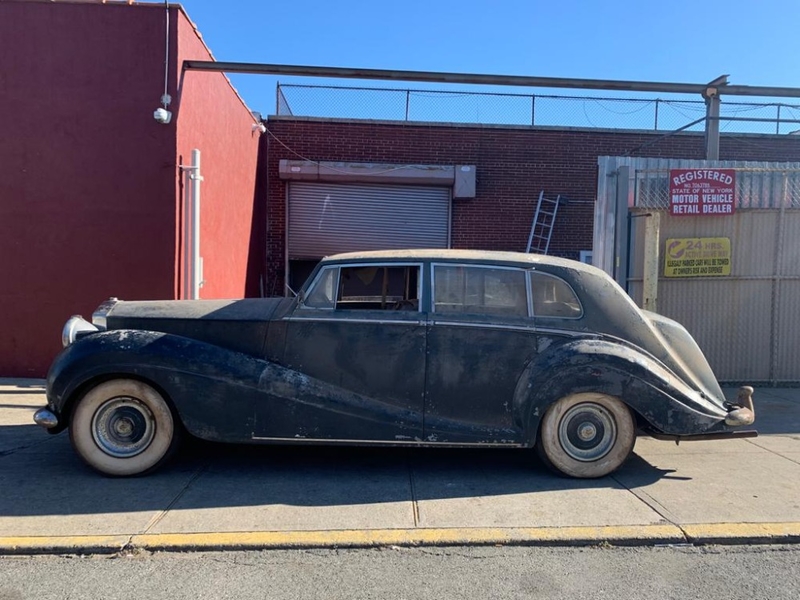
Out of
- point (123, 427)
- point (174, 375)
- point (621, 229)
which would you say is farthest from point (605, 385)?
point (621, 229)

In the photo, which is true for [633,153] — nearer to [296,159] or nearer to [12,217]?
[296,159]

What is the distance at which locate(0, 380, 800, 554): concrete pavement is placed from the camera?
3.80m

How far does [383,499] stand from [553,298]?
2069 mm

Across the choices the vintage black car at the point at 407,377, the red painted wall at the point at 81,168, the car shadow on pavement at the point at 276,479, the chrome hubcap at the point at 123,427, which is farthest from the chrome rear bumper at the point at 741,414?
the red painted wall at the point at 81,168

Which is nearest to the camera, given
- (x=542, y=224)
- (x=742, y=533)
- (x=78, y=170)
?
(x=742, y=533)

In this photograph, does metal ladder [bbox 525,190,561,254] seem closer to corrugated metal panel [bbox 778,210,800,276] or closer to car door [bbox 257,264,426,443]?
corrugated metal panel [bbox 778,210,800,276]

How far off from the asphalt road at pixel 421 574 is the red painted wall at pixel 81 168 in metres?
5.00

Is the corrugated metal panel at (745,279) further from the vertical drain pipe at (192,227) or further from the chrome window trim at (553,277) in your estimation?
the vertical drain pipe at (192,227)

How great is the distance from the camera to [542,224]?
13273 millimetres

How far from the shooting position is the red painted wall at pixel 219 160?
27.2 ft

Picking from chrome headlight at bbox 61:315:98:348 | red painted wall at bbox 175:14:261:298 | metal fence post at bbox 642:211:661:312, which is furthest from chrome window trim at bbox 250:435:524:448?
red painted wall at bbox 175:14:261:298

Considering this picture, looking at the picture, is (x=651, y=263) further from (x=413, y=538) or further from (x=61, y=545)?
(x=61, y=545)

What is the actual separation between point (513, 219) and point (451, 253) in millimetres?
8535

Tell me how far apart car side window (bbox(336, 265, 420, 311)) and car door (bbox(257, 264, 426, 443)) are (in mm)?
72
